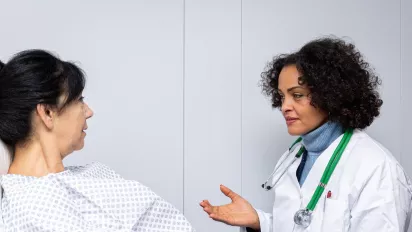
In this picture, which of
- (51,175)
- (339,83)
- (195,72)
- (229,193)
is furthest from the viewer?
(195,72)

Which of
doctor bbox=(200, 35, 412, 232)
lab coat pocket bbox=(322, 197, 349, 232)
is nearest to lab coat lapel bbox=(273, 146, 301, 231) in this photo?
doctor bbox=(200, 35, 412, 232)

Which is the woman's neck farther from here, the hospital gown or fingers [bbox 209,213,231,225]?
fingers [bbox 209,213,231,225]

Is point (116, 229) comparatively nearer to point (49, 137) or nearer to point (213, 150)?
point (49, 137)

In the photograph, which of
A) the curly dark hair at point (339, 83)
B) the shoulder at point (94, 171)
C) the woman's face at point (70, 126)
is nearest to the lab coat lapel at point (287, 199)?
the curly dark hair at point (339, 83)

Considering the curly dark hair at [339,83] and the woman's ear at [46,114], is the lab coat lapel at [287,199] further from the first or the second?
the woman's ear at [46,114]

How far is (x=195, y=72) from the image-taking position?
6.52ft

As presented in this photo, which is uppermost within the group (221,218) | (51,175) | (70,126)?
(70,126)

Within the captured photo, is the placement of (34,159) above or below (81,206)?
above

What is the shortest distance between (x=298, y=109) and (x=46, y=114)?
0.83 metres

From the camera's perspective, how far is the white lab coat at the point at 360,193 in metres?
1.36

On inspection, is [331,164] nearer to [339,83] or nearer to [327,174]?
[327,174]

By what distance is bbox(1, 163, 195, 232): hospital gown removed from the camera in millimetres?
1073

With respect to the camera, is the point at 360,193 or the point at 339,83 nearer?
the point at 360,193

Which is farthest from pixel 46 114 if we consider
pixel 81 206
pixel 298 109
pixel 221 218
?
pixel 298 109
